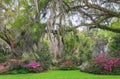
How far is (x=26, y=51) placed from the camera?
19500 mm

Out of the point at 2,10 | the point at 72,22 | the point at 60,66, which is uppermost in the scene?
the point at 2,10

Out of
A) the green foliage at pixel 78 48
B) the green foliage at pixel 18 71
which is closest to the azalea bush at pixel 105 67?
the green foliage at pixel 78 48

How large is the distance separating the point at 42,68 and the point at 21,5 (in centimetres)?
525

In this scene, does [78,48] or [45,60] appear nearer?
[45,60]

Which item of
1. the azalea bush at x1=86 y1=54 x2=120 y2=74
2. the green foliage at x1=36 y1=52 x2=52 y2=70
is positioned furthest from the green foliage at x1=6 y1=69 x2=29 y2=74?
the azalea bush at x1=86 y1=54 x2=120 y2=74

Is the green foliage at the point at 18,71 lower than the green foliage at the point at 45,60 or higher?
lower

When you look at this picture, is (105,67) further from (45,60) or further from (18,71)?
(45,60)

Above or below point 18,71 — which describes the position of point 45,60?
above

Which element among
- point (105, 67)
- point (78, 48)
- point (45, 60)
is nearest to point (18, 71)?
point (45, 60)

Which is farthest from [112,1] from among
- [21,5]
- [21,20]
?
[21,5]

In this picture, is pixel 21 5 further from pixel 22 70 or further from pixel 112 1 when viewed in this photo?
pixel 112 1

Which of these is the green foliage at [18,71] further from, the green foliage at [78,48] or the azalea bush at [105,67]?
the green foliage at [78,48]

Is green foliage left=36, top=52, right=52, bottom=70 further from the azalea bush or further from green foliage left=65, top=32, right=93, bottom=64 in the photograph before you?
the azalea bush

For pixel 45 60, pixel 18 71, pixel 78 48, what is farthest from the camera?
pixel 78 48
